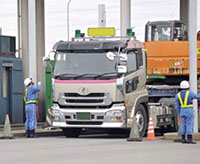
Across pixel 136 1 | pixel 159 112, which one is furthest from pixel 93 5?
pixel 159 112

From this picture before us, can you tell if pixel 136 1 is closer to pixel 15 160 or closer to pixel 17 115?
pixel 17 115

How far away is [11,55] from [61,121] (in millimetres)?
6637

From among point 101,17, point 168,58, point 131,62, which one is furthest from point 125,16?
point 131,62

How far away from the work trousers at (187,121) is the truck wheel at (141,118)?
→ 2480 mm

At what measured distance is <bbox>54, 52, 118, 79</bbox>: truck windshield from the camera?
22047 millimetres

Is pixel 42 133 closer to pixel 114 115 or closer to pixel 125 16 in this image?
pixel 114 115

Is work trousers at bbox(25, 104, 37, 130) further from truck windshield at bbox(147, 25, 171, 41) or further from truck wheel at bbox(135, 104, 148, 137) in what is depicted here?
truck windshield at bbox(147, 25, 171, 41)

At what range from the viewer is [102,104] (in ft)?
72.1

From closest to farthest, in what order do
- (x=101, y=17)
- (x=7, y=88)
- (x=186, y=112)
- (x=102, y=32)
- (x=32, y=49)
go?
(x=186, y=112)
(x=102, y=32)
(x=32, y=49)
(x=7, y=88)
(x=101, y=17)

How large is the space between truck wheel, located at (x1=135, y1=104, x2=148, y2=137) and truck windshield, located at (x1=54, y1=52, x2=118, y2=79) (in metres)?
1.52

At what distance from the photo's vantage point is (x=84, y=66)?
2219cm

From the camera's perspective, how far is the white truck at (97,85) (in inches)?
864

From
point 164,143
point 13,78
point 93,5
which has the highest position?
point 93,5

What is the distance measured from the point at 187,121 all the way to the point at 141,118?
110 inches
